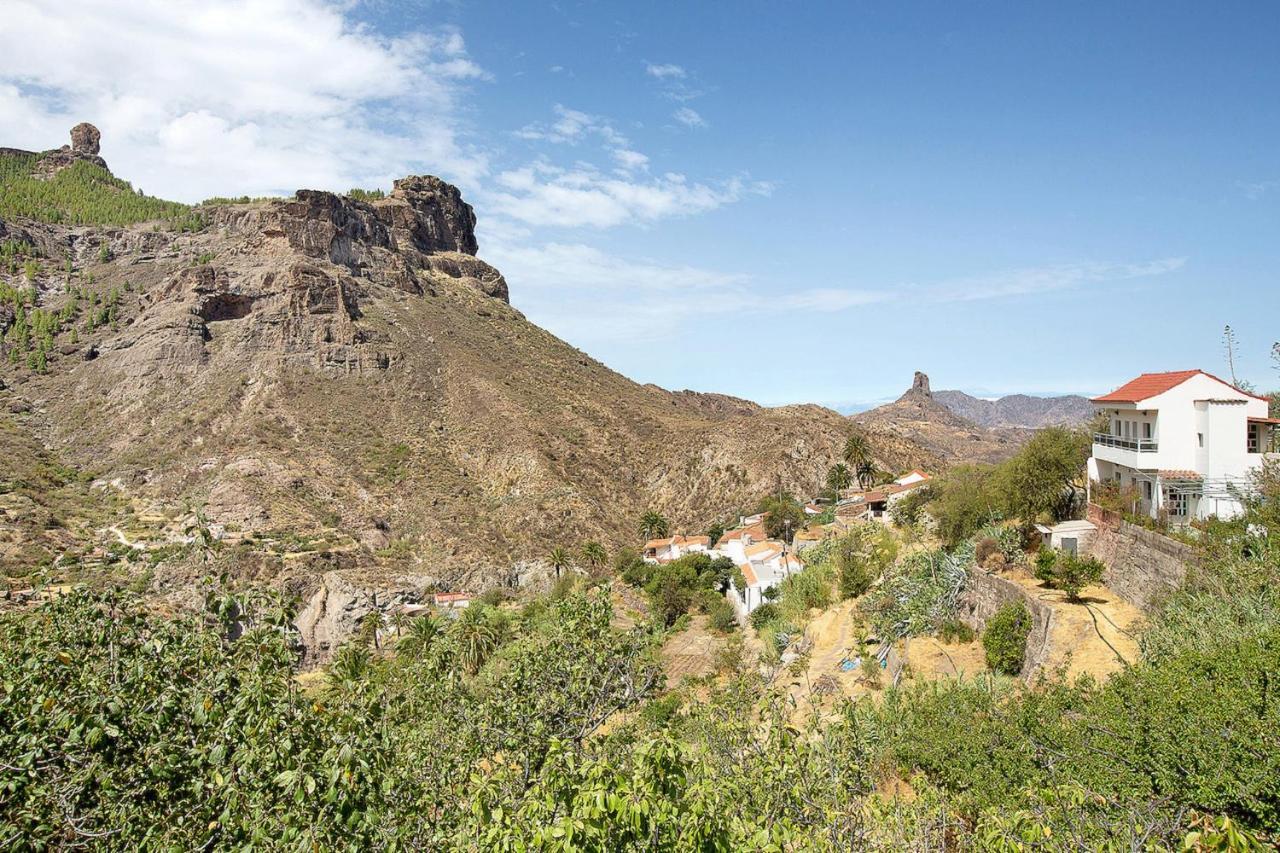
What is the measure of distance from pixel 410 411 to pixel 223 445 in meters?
15.4

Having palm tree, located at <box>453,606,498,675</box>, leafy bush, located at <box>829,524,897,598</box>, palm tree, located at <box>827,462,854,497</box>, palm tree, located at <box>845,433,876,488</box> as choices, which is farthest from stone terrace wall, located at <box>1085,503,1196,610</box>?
palm tree, located at <box>827,462,854,497</box>

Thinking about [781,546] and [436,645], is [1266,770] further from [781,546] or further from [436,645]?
[781,546]

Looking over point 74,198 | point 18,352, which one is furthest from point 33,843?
point 74,198

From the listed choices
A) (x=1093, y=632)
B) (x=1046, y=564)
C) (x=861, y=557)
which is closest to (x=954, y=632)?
(x=1046, y=564)

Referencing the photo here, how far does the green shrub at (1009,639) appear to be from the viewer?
18922 mm

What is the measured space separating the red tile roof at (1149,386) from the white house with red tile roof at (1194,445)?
0.16ft

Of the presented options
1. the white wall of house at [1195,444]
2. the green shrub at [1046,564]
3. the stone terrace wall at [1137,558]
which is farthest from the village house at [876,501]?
the green shrub at [1046,564]

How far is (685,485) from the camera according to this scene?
64.7 metres

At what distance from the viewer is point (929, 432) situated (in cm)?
13375

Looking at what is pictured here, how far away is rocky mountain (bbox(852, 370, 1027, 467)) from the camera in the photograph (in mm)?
86688

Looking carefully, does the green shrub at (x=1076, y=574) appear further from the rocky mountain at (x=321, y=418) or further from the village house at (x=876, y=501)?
the rocky mountain at (x=321, y=418)

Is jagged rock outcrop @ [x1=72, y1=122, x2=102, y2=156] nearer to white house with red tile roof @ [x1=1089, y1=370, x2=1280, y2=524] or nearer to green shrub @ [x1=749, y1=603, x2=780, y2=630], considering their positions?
green shrub @ [x1=749, y1=603, x2=780, y2=630]

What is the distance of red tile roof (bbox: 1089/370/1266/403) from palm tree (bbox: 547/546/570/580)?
33456 mm

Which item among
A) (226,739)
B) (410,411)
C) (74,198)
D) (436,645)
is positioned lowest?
(436,645)
